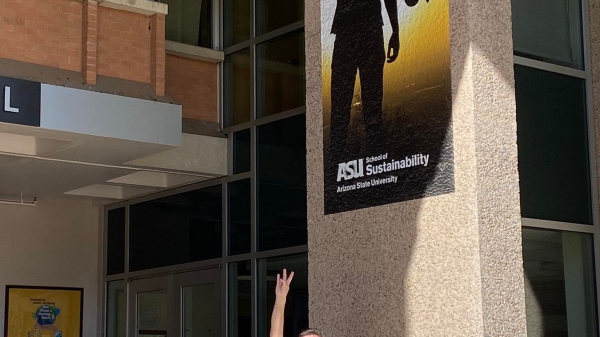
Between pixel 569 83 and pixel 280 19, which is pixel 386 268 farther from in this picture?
pixel 280 19

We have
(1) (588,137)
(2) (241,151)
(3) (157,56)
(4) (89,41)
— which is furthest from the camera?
(2) (241,151)

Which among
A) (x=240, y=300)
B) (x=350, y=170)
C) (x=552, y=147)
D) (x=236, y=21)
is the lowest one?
(x=240, y=300)

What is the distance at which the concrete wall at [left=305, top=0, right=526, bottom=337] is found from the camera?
5465mm

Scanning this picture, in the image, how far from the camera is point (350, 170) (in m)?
6.34

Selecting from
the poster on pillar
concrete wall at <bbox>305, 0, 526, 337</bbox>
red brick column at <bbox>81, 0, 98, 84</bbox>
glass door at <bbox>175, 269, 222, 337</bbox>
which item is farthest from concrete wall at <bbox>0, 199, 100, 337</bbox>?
concrete wall at <bbox>305, 0, 526, 337</bbox>

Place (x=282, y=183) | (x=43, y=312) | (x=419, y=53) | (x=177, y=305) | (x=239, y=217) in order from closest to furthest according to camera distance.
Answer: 1. (x=419, y=53)
2. (x=282, y=183)
3. (x=239, y=217)
4. (x=177, y=305)
5. (x=43, y=312)

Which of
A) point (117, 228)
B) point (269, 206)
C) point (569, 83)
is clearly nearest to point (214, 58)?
point (269, 206)

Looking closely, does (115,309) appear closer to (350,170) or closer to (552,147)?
(552,147)

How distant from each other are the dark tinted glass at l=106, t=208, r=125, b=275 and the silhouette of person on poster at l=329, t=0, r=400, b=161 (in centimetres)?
753

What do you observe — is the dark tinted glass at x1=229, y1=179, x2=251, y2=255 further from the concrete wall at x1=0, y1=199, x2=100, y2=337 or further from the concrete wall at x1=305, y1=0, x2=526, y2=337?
the concrete wall at x1=305, y1=0, x2=526, y2=337

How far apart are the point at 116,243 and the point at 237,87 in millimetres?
3332

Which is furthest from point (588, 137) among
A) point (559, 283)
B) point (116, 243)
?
point (116, 243)

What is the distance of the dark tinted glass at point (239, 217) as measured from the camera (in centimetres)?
1133

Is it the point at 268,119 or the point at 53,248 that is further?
the point at 53,248
